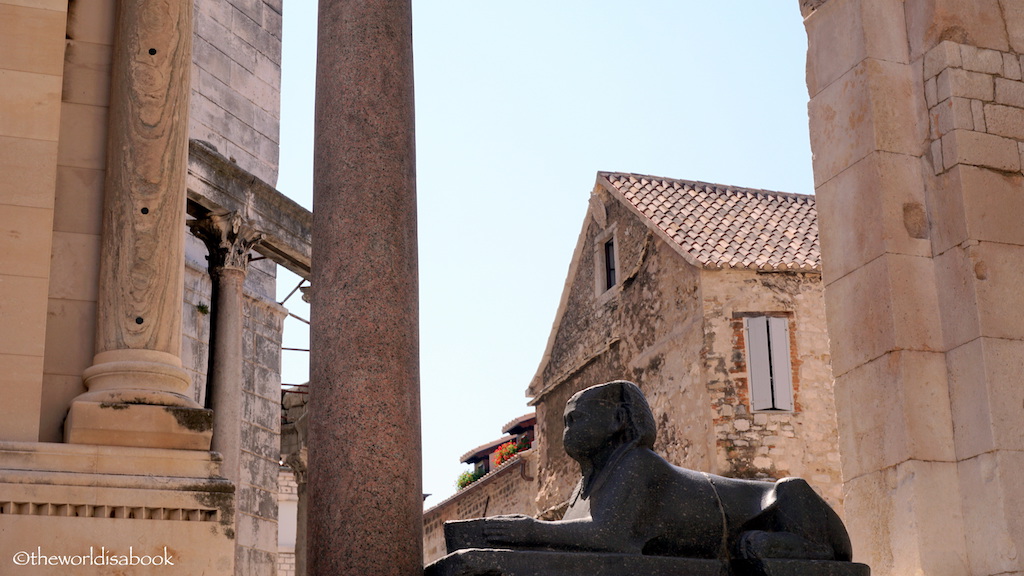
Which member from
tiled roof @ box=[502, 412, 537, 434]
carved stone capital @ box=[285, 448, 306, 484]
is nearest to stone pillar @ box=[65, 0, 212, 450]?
carved stone capital @ box=[285, 448, 306, 484]

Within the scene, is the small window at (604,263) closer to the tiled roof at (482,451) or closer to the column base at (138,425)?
the tiled roof at (482,451)

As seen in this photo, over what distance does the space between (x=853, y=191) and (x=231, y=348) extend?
5.59m

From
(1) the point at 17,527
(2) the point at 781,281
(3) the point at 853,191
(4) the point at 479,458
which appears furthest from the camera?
(4) the point at 479,458

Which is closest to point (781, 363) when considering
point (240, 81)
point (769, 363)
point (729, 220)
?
point (769, 363)

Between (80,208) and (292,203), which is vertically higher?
(292,203)

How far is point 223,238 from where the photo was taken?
38.6 ft

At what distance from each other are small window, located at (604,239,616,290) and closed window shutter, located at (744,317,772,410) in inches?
140

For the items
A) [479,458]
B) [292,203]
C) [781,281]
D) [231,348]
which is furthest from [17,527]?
[479,458]

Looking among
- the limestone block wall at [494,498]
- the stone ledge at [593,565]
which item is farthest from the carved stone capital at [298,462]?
the stone ledge at [593,565]

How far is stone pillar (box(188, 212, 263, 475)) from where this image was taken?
11.2 meters

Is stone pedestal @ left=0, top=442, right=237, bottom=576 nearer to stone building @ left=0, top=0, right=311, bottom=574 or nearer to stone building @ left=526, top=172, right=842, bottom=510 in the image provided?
stone building @ left=0, top=0, right=311, bottom=574

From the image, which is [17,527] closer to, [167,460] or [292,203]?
[167,460]

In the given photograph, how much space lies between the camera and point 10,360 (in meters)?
5.79

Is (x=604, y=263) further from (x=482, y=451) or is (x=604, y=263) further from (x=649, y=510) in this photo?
(x=649, y=510)
